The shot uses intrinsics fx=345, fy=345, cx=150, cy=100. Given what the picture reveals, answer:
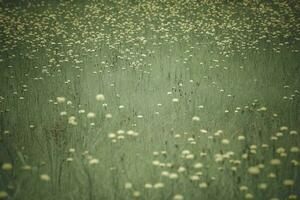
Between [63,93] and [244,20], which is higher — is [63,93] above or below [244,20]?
below

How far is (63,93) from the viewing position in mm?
6293

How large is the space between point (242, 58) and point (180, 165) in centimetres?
468

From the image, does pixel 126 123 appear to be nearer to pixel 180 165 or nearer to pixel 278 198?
pixel 180 165

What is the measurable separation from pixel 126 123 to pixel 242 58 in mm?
3978

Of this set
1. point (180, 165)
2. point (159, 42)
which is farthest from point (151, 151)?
point (159, 42)

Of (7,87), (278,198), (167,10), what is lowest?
(278,198)

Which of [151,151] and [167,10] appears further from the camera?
[167,10]

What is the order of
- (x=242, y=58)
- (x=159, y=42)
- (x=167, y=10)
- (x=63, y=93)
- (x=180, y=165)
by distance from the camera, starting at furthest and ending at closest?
1. (x=167, y=10)
2. (x=159, y=42)
3. (x=242, y=58)
4. (x=63, y=93)
5. (x=180, y=165)

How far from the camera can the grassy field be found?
149 inches

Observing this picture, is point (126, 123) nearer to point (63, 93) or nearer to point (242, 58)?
point (63, 93)

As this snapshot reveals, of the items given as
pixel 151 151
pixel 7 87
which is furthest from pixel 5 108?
pixel 151 151

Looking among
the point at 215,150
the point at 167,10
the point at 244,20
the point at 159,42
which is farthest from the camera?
the point at 167,10

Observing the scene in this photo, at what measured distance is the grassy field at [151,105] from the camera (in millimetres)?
3779

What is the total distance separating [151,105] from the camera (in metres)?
5.84
